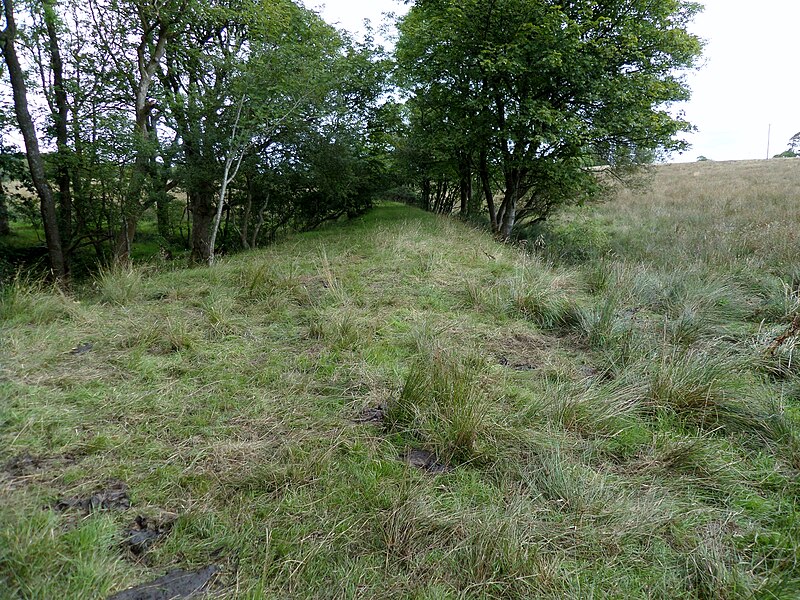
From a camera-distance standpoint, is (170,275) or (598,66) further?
(598,66)

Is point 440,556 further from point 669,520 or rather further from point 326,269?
point 326,269

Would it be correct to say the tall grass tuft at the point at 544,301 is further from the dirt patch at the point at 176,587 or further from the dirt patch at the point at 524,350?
the dirt patch at the point at 176,587

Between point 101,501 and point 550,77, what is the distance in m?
10.7

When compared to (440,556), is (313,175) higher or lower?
higher

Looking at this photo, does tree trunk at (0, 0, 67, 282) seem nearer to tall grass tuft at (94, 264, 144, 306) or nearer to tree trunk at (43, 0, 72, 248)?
tree trunk at (43, 0, 72, 248)

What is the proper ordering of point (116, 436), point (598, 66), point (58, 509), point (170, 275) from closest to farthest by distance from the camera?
point (58, 509) < point (116, 436) < point (170, 275) < point (598, 66)

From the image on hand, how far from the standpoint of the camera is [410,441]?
269cm

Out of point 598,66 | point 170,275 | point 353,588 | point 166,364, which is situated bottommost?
point 353,588

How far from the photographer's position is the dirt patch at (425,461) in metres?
2.45

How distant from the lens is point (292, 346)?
162 inches

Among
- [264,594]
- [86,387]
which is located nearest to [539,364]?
[264,594]

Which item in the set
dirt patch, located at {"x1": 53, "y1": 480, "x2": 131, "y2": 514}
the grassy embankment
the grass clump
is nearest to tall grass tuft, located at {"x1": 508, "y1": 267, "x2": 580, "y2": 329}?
the grassy embankment

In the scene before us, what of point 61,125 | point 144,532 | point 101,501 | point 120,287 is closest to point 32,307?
point 120,287

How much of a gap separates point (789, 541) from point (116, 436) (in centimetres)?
362
